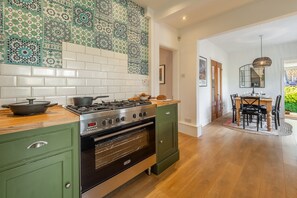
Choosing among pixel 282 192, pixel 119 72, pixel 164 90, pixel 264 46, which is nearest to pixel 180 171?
pixel 282 192

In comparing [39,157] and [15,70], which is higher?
[15,70]

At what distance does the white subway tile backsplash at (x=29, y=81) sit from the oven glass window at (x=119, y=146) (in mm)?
965

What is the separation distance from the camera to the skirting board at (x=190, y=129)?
135 inches

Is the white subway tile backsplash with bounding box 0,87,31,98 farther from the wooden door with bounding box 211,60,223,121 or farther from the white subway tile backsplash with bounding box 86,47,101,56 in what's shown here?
the wooden door with bounding box 211,60,223,121

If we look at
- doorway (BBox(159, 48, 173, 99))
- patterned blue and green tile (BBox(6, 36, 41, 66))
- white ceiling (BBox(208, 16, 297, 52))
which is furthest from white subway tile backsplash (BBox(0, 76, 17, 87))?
white ceiling (BBox(208, 16, 297, 52))

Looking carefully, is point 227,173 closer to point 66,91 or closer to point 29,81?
point 66,91

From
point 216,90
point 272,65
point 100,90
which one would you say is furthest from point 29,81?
point 272,65

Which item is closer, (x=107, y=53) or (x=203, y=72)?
(x=107, y=53)

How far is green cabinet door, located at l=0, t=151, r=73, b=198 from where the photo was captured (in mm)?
853

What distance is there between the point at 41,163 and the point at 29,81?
38.5 inches

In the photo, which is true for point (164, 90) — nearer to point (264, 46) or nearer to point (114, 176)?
point (114, 176)

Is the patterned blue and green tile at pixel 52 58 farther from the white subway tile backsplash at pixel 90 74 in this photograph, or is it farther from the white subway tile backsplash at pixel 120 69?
the white subway tile backsplash at pixel 120 69

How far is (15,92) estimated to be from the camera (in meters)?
1.44

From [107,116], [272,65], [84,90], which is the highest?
[272,65]
